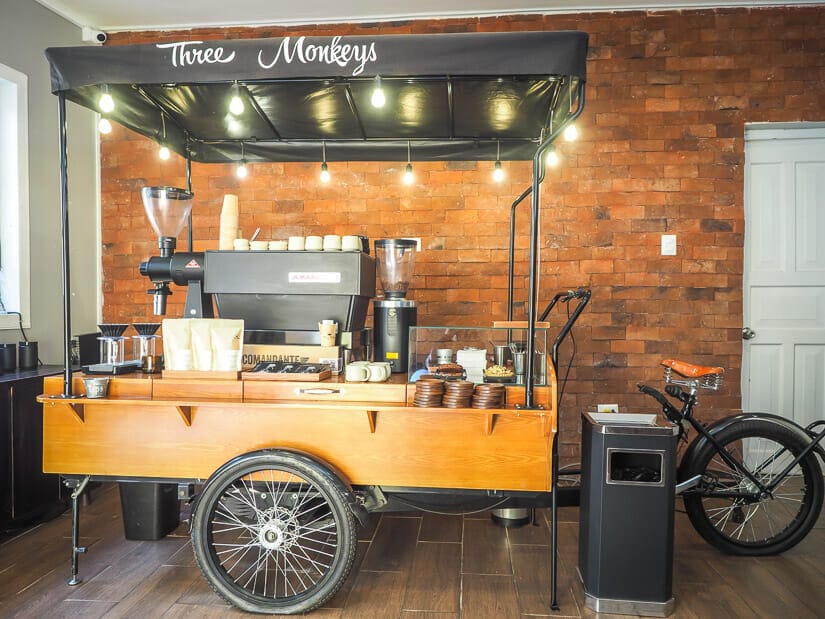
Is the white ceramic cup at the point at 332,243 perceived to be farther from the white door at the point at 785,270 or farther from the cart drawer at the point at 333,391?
the white door at the point at 785,270

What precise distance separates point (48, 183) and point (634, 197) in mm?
4139

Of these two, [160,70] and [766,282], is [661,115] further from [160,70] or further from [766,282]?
[160,70]

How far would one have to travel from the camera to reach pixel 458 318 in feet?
14.1

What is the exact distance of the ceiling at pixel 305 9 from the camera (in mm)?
4074

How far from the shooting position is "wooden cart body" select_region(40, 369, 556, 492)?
7.70 ft

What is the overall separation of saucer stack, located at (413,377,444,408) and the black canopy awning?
46.2 inches

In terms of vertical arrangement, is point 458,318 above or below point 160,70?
below

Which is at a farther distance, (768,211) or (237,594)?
(768,211)

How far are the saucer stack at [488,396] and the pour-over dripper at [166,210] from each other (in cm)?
174

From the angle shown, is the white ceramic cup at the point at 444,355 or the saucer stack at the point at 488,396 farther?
the white ceramic cup at the point at 444,355

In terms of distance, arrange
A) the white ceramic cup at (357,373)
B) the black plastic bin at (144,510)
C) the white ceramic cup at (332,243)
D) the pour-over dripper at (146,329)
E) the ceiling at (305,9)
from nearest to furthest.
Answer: the white ceramic cup at (357,373)
the pour-over dripper at (146,329)
the white ceramic cup at (332,243)
the black plastic bin at (144,510)
the ceiling at (305,9)

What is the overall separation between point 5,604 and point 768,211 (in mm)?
5012

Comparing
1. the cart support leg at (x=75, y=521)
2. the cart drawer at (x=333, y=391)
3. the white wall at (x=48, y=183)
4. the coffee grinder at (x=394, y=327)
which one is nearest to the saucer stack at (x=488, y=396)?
the cart drawer at (x=333, y=391)

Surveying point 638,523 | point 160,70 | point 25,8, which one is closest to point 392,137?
point 160,70
